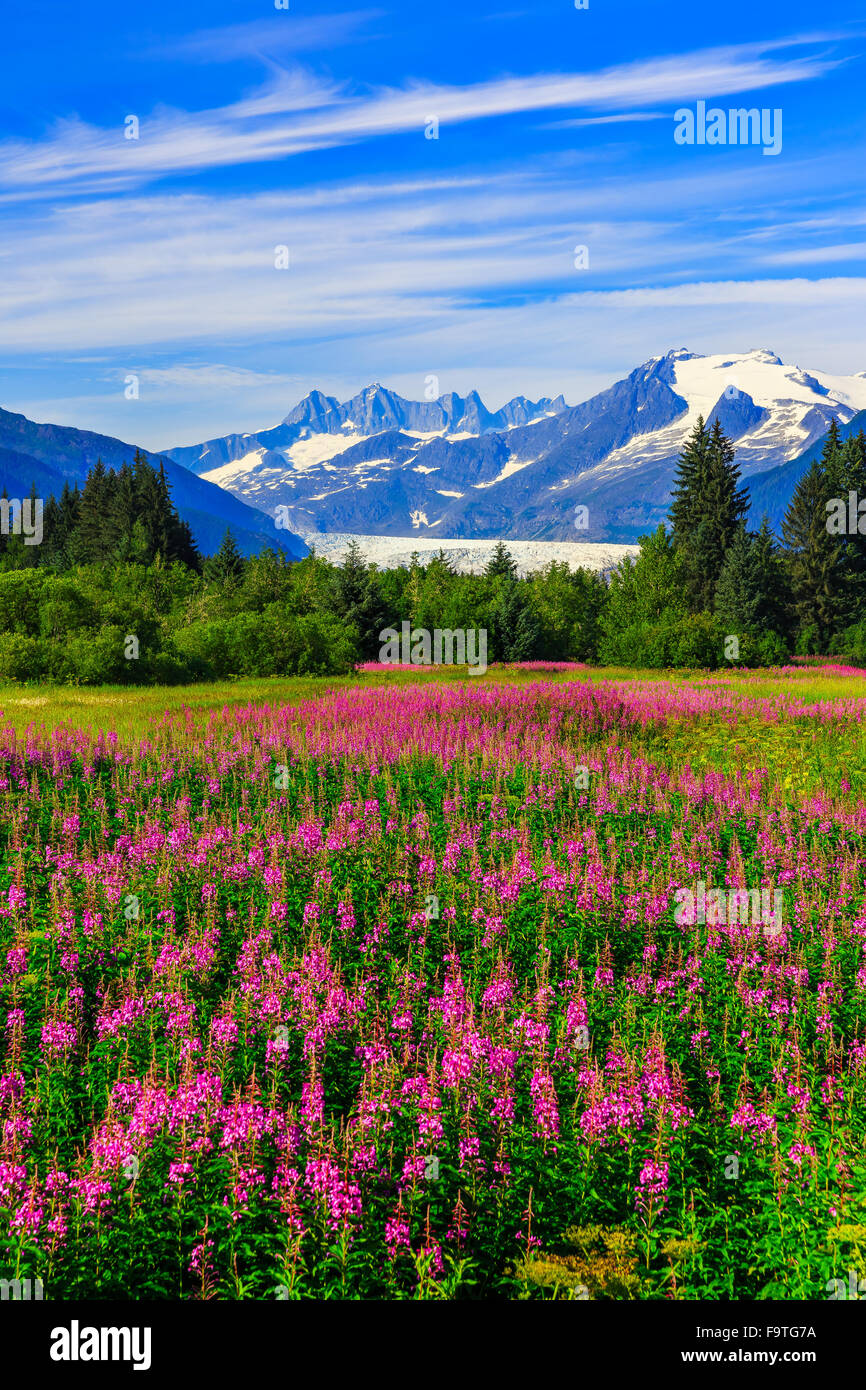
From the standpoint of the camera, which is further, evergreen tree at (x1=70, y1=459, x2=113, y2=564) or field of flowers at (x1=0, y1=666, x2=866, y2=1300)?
evergreen tree at (x1=70, y1=459, x2=113, y2=564)

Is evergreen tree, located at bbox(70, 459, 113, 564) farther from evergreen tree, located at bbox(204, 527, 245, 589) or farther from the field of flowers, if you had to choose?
the field of flowers

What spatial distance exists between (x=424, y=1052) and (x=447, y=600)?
192 feet

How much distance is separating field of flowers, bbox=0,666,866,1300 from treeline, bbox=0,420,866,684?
22.4 meters

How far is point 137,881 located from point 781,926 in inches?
277

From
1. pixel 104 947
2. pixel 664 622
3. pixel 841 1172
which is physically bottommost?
pixel 841 1172

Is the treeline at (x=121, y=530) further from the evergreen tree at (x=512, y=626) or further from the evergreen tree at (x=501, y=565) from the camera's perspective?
the evergreen tree at (x=512, y=626)

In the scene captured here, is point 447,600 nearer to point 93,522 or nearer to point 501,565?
point 501,565

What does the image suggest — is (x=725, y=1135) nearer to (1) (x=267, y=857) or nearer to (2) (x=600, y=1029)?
(2) (x=600, y=1029)

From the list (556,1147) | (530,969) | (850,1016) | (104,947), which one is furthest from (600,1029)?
(104,947)

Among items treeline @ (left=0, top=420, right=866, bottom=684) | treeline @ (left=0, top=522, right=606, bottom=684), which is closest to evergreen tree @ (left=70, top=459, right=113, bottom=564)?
treeline @ (left=0, top=420, right=866, bottom=684)

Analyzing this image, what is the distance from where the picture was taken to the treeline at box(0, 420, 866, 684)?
37250 mm

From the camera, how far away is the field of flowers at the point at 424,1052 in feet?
15.5

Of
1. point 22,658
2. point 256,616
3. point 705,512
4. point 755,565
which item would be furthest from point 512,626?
point 22,658

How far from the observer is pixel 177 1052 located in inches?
251
